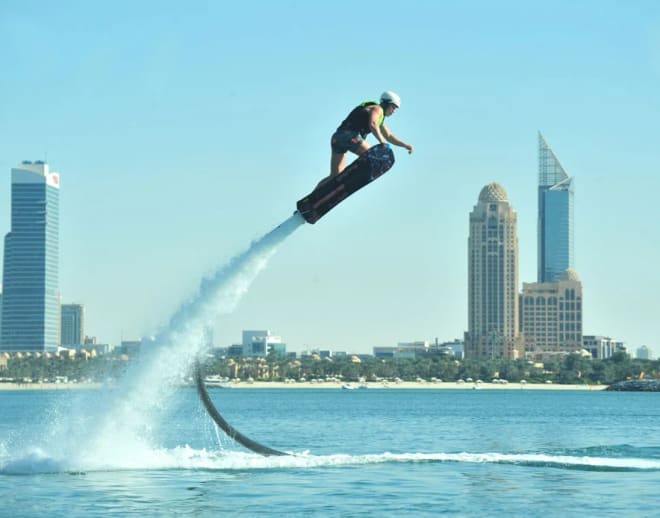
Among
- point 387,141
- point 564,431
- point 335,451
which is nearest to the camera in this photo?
point 387,141

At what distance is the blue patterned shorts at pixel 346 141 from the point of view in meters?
40.2

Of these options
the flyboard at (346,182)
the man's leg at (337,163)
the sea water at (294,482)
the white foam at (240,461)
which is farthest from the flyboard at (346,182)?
the white foam at (240,461)

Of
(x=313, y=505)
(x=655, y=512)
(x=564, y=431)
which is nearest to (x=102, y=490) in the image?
(x=313, y=505)

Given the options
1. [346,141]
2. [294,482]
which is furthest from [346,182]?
[294,482]

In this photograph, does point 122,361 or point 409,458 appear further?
point 409,458

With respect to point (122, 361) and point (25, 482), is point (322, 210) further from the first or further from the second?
point (25, 482)

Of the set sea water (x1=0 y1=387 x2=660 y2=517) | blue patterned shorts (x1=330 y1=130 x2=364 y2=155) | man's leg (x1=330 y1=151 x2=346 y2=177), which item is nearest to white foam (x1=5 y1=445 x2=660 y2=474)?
sea water (x1=0 y1=387 x2=660 y2=517)

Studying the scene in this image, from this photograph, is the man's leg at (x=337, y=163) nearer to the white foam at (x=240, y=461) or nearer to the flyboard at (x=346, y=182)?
the flyboard at (x=346, y=182)

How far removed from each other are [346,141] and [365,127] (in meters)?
0.79

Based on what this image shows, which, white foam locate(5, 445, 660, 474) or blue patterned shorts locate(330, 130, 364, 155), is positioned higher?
blue patterned shorts locate(330, 130, 364, 155)

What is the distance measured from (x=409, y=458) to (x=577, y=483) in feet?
28.6

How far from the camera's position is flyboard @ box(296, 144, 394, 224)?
4003 cm

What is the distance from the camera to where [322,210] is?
41.8m

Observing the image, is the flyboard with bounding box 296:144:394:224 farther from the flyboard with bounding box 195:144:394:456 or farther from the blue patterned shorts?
the blue patterned shorts
